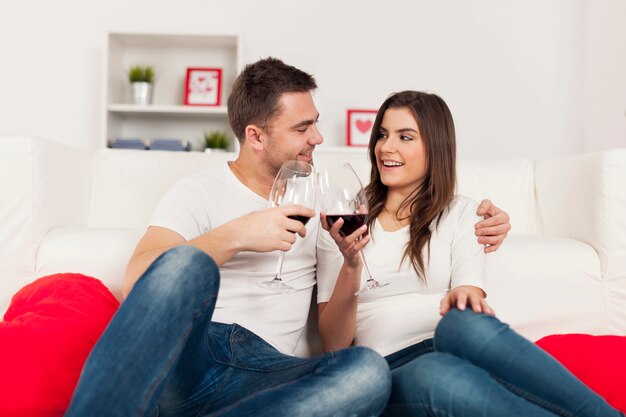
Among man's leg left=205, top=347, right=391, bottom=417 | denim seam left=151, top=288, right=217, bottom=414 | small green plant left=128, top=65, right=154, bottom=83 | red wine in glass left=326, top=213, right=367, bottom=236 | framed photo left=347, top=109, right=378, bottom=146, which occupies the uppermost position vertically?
small green plant left=128, top=65, right=154, bottom=83

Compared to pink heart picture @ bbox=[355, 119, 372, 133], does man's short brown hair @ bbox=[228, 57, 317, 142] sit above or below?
below

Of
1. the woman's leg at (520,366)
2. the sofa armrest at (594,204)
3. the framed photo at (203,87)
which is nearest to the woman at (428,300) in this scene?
the woman's leg at (520,366)

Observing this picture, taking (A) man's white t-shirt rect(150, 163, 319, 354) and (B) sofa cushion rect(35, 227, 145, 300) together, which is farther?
(B) sofa cushion rect(35, 227, 145, 300)

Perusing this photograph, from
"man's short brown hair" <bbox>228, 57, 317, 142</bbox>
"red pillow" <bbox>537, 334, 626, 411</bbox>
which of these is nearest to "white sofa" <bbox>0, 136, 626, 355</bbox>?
"red pillow" <bbox>537, 334, 626, 411</bbox>

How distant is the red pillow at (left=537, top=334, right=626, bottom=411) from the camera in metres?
1.43

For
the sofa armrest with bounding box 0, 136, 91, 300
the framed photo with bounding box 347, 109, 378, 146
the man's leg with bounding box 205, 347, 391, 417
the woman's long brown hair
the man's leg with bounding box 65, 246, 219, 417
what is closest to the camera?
the man's leg with bounding box 65, 246, 219, 417

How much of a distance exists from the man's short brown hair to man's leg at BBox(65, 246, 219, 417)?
0.70 m

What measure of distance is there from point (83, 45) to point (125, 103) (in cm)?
43

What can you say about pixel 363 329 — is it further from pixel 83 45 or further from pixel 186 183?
pixel 83 45

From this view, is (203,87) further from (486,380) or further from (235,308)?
(486,380)

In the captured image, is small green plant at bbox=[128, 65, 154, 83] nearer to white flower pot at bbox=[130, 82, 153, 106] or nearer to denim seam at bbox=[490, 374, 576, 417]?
white flower pot at bbox=[130, 82, 153, 106]

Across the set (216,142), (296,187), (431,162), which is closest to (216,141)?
(216,142)

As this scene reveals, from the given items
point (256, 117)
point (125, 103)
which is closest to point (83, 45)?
point (125, 103)

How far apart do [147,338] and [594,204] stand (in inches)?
55.8
